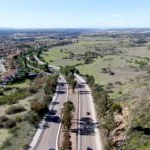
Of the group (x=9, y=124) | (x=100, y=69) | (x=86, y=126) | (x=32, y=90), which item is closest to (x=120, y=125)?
(x=86, y=126)

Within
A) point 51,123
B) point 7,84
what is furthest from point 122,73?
point 51,123

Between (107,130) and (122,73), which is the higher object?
(107,130)

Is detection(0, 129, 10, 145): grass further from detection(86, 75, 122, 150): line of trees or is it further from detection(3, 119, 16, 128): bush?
detection(86, 75, 122, 150): line of trees

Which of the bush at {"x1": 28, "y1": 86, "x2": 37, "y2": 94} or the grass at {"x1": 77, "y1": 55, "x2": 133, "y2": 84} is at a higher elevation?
the bush at {"x1": 28, "y1": 86, "x2": 37, "y2": 94}

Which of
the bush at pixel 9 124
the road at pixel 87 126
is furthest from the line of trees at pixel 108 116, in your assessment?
the bush at pixel 9 124

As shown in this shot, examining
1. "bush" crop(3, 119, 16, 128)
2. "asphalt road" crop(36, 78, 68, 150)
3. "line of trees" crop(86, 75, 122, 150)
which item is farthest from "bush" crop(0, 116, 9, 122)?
"line of trees" crop(86, 75, 122, 150)

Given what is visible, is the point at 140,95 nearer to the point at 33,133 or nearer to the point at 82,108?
the point at 82,108

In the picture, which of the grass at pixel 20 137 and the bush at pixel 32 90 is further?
the bush at pixel 32 90

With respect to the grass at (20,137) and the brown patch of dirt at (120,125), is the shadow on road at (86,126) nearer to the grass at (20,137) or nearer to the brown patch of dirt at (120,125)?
the brown patch of dirt at (120,125)

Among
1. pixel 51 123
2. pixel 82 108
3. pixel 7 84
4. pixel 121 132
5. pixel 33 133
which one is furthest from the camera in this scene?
pixel 7 84
